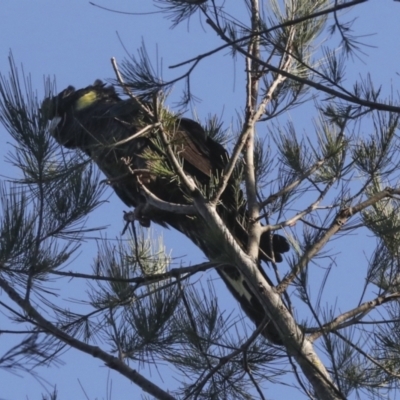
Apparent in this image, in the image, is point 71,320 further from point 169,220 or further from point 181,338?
point 169,220

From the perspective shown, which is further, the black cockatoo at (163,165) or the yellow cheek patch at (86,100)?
the yellow cheek patch at (86,100)

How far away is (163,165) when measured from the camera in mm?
2947

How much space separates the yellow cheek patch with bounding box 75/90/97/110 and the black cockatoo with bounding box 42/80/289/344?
0.39 ft

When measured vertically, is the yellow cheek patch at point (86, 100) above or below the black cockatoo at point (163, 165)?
above

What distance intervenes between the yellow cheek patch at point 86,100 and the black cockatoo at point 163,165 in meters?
0.12

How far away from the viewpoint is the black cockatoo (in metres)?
2.93

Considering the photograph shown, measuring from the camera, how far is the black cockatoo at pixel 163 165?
2.93 meters

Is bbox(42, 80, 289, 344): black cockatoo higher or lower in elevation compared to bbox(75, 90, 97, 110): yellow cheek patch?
lower

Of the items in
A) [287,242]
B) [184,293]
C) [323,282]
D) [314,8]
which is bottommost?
[323,282]

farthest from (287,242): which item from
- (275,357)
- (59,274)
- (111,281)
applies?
(59,274)

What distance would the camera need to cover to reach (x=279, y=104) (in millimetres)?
3580

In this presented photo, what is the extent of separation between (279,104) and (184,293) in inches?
38.9

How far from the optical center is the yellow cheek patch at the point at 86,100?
4367 mm

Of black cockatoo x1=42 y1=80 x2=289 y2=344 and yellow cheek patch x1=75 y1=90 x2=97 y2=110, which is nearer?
black cockatoo x1=42 y1=80 x2=289 y2=344
